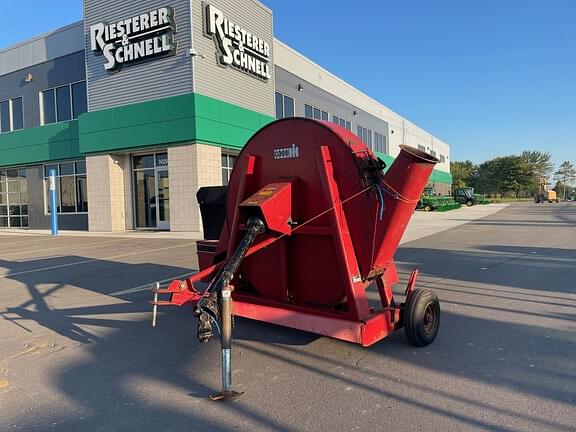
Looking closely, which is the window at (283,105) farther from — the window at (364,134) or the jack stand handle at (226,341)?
the jack stand handle at (226,341)

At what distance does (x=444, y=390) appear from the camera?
362 cm

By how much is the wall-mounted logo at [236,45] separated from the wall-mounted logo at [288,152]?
16639mm

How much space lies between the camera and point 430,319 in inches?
190

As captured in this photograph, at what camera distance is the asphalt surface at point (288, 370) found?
10.6 ft

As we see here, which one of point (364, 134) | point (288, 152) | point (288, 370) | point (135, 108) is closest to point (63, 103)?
point (135, 108)

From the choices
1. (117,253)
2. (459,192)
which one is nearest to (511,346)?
(117,253)

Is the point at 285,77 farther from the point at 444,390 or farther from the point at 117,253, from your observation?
the point at 444,390

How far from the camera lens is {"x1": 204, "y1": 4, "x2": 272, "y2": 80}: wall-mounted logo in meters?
19.7

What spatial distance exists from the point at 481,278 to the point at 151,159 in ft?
56.8

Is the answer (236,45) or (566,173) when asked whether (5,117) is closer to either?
(236,45)

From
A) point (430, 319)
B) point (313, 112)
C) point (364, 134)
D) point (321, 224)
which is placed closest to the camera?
point (321, 224)

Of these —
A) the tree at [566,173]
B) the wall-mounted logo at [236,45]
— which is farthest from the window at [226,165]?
the tree at [566,173]

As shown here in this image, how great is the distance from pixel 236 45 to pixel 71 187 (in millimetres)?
11712

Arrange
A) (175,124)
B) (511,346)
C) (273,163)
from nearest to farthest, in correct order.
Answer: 1. (511,346)
2. (273,163)
3. (175,124)
